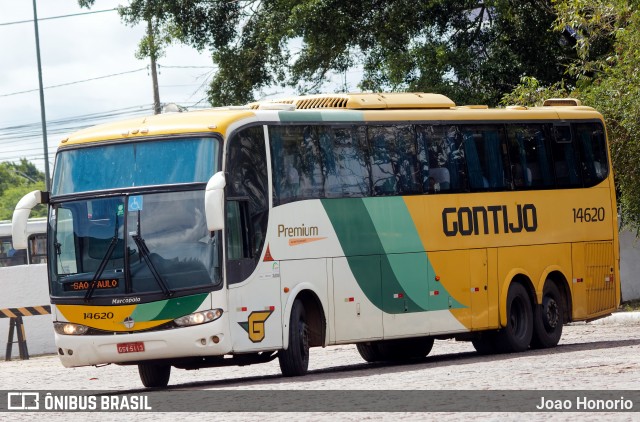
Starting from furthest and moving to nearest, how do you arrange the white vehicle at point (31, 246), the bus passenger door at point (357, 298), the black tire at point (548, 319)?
the white vehicle at point (31, 246), the black tire at point (548, 319), the bus passenger door at point (357, 298)

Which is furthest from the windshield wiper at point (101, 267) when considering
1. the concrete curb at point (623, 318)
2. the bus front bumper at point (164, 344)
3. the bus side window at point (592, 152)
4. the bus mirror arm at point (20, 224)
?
the concrete curb at point (623, 318)

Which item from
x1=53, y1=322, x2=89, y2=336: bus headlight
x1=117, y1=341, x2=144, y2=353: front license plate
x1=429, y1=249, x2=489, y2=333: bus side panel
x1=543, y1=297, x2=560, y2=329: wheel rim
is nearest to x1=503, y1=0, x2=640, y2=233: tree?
Answer: x1=543, y1=297, x2=560, y2=329: wheel rim

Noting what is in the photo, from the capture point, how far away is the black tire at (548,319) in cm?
2156

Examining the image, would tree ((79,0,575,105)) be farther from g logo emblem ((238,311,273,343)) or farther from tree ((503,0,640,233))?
g logo emblem ((238,311,273,343))

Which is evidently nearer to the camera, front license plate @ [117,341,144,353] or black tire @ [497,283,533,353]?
front license plate @ [117,341,144,353]

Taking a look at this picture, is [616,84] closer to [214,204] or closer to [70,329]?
[214,204]

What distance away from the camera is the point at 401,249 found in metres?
19.3

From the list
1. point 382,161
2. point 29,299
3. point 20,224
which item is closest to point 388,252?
point 382,161

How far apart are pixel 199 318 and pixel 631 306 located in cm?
1664

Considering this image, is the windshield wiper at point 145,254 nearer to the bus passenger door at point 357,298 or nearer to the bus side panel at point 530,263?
the bus passenger door at point 357,298

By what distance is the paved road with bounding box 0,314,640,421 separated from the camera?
13.3 m

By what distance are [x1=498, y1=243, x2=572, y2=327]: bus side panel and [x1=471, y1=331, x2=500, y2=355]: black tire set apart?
1.78 ft

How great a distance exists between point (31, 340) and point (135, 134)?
44.7 feet

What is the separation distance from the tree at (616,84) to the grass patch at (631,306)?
166 centimetres
